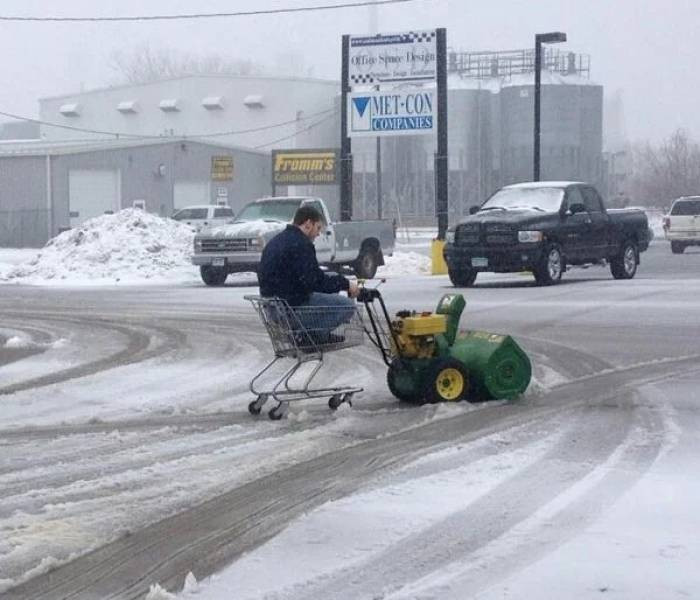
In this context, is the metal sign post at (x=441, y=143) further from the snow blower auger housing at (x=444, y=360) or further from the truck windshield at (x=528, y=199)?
the snow blower auger housing at (x=444, y=360)

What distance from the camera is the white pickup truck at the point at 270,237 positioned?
1167 inches

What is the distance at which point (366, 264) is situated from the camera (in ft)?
106

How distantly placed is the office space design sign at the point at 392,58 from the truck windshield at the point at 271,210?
762 centimetres

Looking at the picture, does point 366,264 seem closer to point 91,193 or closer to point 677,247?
point 677,247

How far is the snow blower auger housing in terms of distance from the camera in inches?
439

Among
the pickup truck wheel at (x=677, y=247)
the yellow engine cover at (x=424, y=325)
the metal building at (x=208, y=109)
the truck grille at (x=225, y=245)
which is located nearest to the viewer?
the yellow engine cover at (x=424, y=325)

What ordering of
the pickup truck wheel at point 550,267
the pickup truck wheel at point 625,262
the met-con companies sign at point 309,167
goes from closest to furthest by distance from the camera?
the pickup truck wheel at point 550,267 < the pickup truck wheel at point 625,262 < the met-con companies sign at point 309,167

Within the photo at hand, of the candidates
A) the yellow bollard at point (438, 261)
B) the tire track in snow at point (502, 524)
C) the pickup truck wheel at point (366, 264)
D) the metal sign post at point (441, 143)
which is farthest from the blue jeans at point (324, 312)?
the metal sign post at point (441, 143)

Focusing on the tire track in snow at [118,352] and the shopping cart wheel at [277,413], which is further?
the tire track in snow at [118,352]

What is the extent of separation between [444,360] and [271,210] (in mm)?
20129

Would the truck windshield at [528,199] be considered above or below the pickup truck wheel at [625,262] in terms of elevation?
above

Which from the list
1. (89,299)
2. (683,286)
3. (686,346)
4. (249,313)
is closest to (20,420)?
(686,346)

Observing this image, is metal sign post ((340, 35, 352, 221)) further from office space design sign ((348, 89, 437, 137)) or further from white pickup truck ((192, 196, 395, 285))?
white pickup truck ((192, 196, 395, 285))

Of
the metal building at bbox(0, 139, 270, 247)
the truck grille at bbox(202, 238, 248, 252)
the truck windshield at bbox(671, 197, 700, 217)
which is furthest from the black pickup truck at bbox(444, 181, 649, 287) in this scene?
the metal building at bbox(0, 139, 270, 247)
